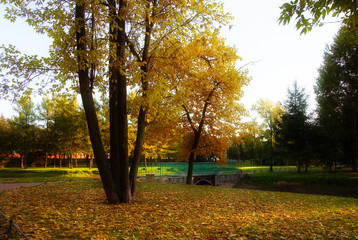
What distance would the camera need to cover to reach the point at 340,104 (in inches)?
1041

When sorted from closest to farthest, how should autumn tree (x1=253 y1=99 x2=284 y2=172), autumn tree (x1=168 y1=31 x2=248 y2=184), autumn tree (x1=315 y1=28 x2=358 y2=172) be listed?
autumn tree (x1=168 y1=31 x2=248 y2=184) < autumn tree (x1=315 y1=28 x2=358 y2=172) < autumn tree (x1=253 y1=99 x2=284 y2=172)

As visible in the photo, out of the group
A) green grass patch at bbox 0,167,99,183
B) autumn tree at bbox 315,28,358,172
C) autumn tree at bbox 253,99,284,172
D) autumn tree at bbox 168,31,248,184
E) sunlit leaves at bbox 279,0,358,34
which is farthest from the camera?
autumn tree at bbox 253,99,284,172

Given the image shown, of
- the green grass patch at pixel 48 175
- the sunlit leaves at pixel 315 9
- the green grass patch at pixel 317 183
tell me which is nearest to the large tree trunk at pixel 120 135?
the sunlit leaves at pixel 315 9

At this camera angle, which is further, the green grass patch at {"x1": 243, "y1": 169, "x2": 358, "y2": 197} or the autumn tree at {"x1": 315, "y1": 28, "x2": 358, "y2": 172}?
the autumn tree at {"x1": 315, "y1": 28, "x2": 358, "y2": 172}

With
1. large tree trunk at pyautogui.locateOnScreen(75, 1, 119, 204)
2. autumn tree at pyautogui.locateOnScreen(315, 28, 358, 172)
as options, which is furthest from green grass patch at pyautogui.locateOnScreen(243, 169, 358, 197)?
large tree trunk at pyautogui.locateOnScreen(75, 1, 119, 204)

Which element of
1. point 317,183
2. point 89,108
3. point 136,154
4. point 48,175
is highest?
point 89,108

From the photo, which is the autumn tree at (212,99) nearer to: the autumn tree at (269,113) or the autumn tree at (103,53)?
the autumn tree at (103,53)

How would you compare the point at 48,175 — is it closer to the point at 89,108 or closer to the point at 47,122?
the point at 47,122

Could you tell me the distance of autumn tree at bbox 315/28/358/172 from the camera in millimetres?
25125

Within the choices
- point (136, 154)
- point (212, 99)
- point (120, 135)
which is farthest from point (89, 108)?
point (212, 99)

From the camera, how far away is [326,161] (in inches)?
1100

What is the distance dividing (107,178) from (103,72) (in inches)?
139

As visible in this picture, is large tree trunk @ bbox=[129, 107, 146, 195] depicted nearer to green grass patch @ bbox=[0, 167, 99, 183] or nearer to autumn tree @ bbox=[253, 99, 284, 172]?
green grass patch @ bbox=[0, 167, 99, 183]

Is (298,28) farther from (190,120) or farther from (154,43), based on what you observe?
(190,120)
